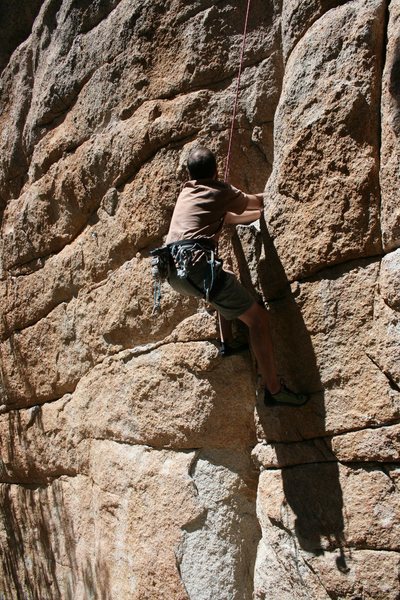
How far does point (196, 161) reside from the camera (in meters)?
4.17

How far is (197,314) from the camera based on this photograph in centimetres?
472

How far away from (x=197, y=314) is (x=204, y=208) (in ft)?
2.76

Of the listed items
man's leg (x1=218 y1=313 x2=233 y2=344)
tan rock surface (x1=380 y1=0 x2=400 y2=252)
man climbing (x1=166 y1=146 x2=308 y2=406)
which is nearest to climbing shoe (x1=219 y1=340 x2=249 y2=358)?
man's leg (x1=218 y1=313 x2=233 y2=344)

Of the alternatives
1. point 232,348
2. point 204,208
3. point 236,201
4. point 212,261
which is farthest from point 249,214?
point 232,348

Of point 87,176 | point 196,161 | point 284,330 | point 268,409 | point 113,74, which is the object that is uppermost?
point 113,74

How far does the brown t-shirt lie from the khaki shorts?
0.21m

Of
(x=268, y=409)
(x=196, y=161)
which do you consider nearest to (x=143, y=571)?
(x=268, y=409)

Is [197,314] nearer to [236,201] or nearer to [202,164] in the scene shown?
[236,201]

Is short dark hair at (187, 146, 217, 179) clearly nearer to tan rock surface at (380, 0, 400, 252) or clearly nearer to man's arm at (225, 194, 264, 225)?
man's arm at (225, 194, 264, 225)

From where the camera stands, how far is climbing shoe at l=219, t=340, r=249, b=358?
14.7 feet

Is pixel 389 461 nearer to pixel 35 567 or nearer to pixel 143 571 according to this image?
pixel 143 571

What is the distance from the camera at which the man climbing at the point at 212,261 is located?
13.2ft

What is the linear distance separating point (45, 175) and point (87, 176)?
0.81 metres

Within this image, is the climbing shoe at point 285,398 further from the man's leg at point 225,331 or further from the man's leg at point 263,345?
the man's leg at point 225,331
